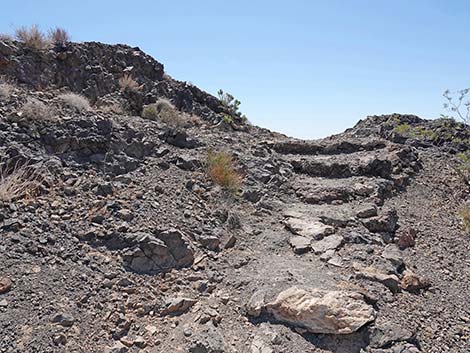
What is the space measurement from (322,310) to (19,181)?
4.23 meters

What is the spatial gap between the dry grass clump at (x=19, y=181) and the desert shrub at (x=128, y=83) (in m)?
5.90

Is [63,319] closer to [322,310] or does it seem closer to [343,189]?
[322,310]

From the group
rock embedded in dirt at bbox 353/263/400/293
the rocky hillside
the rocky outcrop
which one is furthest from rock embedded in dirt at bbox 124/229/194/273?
the rocky outcrop

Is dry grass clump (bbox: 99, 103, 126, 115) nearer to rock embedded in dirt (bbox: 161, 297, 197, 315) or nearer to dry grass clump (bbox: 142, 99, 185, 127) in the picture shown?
dry grass clump (bbox: 142, 99, 185, 127)

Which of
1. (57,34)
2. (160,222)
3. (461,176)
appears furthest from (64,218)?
(461,176)

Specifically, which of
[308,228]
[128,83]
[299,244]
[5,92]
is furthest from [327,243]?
[128,83]

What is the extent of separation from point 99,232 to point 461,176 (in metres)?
8.44

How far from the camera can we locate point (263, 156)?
31.7 feet

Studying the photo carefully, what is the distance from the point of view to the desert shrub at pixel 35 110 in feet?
22.1

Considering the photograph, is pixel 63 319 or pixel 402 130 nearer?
pixel 63 319

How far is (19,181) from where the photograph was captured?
5496mm

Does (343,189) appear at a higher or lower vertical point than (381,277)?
higher

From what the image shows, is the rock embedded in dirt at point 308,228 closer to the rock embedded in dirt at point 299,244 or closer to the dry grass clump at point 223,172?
the rock embedded in dirt at point 299,244

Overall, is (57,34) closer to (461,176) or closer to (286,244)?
(286,244)
